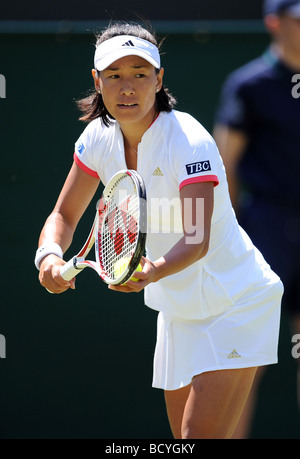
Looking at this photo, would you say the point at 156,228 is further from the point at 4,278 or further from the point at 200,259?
the point at 4,278

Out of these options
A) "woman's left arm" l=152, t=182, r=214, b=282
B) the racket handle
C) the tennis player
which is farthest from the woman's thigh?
the racket handle

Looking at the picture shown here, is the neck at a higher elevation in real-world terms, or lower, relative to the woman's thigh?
higher

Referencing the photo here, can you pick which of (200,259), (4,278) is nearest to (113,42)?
(200,259)

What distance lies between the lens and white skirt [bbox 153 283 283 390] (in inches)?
114

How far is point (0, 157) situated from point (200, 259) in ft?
5.41

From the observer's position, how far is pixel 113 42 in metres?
2.85

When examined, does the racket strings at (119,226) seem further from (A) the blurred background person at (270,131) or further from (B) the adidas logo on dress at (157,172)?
(A) the blurred background person at (270,131)

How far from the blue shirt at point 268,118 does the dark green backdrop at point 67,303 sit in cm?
129

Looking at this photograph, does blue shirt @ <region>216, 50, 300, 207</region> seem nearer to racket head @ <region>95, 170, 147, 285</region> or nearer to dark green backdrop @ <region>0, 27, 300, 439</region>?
racket head @ <region>95, 170, 147, 285</region>

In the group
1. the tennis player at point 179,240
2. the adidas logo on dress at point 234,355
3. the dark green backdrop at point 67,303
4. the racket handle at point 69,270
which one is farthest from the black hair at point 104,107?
the dark green backdrop at point 67,303

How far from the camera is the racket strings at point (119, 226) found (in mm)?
2579

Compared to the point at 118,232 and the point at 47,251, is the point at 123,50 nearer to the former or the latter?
the point at 118,232

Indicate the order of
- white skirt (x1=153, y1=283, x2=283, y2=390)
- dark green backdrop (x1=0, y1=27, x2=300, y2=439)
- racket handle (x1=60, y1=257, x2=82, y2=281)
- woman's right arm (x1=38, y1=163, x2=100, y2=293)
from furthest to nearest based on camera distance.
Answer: dark green backdrop (x1=0, y1=27, x2=300, y2=439)
woman's right arm (x1=38, y1=163, x2=100, y2=293)
white skirt (x1=153, y1=283, x2=283, y2=390)
racket handle (x1=60, y1=257, x2=82, y2=281)

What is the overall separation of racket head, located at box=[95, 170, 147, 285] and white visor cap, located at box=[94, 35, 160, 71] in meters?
0.38
